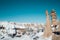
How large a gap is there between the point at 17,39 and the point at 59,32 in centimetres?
781

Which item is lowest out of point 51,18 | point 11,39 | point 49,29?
point 11,39

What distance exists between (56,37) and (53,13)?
5.08 meters

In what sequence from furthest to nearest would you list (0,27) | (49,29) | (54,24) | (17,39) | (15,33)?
(0,27) → (15,33) → (17,39) → (54,24) → (49,29)

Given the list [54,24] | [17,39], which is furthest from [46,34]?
[17,39]

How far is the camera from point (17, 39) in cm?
2150

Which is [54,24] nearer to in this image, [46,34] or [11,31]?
[46,34]

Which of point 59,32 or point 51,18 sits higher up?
point 51,18

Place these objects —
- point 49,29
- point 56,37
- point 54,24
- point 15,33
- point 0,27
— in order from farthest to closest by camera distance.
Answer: point 0,27 → point 15,33 → point 54,24 → point 49,29 → point 56,37

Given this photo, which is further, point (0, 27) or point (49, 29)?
point (0, 27)

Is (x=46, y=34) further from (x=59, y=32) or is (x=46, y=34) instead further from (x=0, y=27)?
(x=0, y=27)

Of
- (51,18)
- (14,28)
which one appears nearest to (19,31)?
(14,28)

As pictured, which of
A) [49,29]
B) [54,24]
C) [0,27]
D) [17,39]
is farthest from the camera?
[0,27]

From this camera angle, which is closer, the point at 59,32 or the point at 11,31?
the point at 59,32

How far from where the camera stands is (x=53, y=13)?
19.6m
